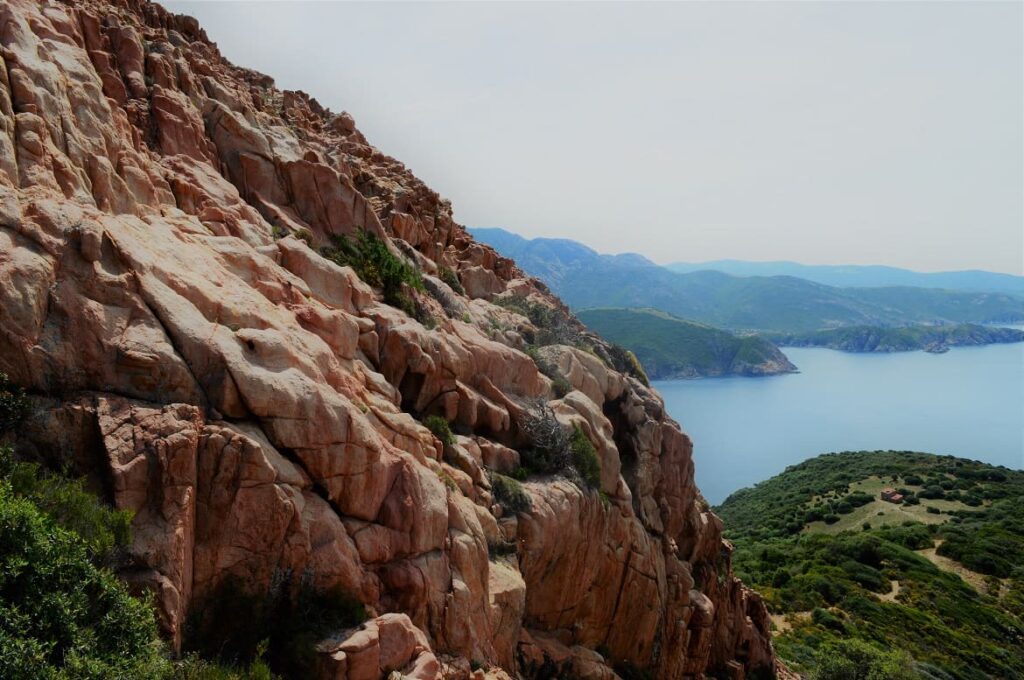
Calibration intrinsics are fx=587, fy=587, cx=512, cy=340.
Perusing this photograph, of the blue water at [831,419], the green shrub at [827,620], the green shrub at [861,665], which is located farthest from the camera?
the blue water at [831,419]

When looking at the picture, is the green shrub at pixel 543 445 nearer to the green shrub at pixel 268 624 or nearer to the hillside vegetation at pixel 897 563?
the green shrub at pixel 268 624

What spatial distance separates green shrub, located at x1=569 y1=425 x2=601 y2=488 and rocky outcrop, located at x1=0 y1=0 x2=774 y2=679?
78 centimetres

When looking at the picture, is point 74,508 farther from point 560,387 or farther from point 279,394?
point 560,387

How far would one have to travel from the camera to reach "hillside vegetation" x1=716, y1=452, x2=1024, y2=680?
129ft

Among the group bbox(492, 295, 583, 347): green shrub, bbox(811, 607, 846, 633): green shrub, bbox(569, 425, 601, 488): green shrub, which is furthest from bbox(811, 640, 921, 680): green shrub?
bbox(492, 295, 583, 347): green shrub

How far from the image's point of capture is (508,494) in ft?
53.6

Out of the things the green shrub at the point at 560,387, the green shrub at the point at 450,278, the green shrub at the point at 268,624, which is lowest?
the green shrub at the point at 268,624

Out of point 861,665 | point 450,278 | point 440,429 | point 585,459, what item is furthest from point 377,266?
point 861,665

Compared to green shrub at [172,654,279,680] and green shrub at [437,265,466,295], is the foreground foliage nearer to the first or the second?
green shrub at [172,654,279,680]

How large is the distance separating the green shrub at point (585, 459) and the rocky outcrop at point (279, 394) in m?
0.78

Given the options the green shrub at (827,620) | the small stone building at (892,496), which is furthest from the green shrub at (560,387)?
the small stone building at (892,496)

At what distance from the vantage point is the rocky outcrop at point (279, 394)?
9.28 meters

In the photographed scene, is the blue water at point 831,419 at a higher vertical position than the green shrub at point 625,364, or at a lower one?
lower

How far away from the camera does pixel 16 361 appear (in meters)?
8.78
